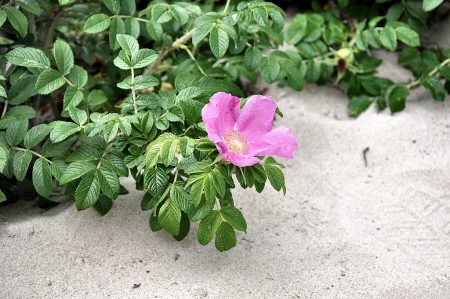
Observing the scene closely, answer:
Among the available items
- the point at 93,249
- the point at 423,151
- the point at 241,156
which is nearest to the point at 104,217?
the point at 93,249

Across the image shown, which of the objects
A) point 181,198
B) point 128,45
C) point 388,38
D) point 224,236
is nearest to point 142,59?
point 128,45

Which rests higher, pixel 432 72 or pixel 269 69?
pixel 269 69

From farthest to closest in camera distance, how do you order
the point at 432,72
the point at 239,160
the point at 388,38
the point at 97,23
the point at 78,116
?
the point at 432,72, the point at 388,38, the point at 97,23, the point at 78,116, the point at 239,160

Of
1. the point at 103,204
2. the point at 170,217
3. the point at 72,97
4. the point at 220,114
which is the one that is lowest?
the point at 103,204

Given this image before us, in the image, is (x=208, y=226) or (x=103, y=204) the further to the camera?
(x=103, y=204)

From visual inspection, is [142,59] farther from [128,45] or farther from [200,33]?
[200,33]

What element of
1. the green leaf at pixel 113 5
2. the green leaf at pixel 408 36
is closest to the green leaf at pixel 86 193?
the green leaf at pixel 113 5

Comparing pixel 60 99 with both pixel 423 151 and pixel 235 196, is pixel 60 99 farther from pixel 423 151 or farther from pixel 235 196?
pixel 423 151
